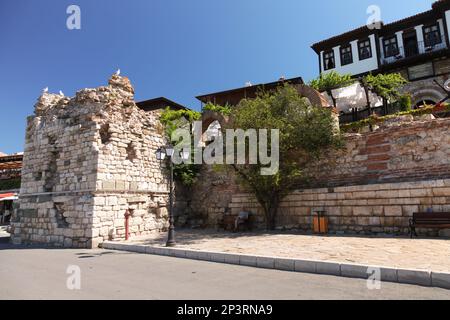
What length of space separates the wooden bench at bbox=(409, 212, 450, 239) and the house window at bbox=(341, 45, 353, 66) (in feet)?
74.0

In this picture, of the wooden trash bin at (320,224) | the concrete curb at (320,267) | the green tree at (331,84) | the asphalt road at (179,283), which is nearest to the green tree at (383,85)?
the green tree at (331,84)

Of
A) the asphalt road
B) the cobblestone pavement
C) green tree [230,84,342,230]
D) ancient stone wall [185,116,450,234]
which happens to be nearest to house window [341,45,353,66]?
ancient stone wall [185,116,450,234]

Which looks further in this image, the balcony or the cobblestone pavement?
the balcony

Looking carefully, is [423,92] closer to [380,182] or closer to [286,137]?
[380,182]

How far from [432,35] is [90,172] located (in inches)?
1080

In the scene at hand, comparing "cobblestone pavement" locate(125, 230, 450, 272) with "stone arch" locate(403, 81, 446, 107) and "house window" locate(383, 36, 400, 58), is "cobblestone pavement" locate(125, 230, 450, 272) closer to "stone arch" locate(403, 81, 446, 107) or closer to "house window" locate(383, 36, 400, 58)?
"stone arch" locate(403, 81, 446, 107)

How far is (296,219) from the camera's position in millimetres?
11312

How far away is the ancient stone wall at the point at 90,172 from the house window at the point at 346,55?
21564 millimetres

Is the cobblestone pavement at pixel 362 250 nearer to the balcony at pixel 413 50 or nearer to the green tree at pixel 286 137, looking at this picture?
the green tree at pixel 286 137

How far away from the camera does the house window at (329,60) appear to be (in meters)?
28.2

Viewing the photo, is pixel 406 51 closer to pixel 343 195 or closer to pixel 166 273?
pixel 343 195

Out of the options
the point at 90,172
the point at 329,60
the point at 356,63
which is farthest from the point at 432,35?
the point at 90,172

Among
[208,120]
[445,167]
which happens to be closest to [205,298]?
[445,167]

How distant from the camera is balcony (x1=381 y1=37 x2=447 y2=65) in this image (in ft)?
75.7
